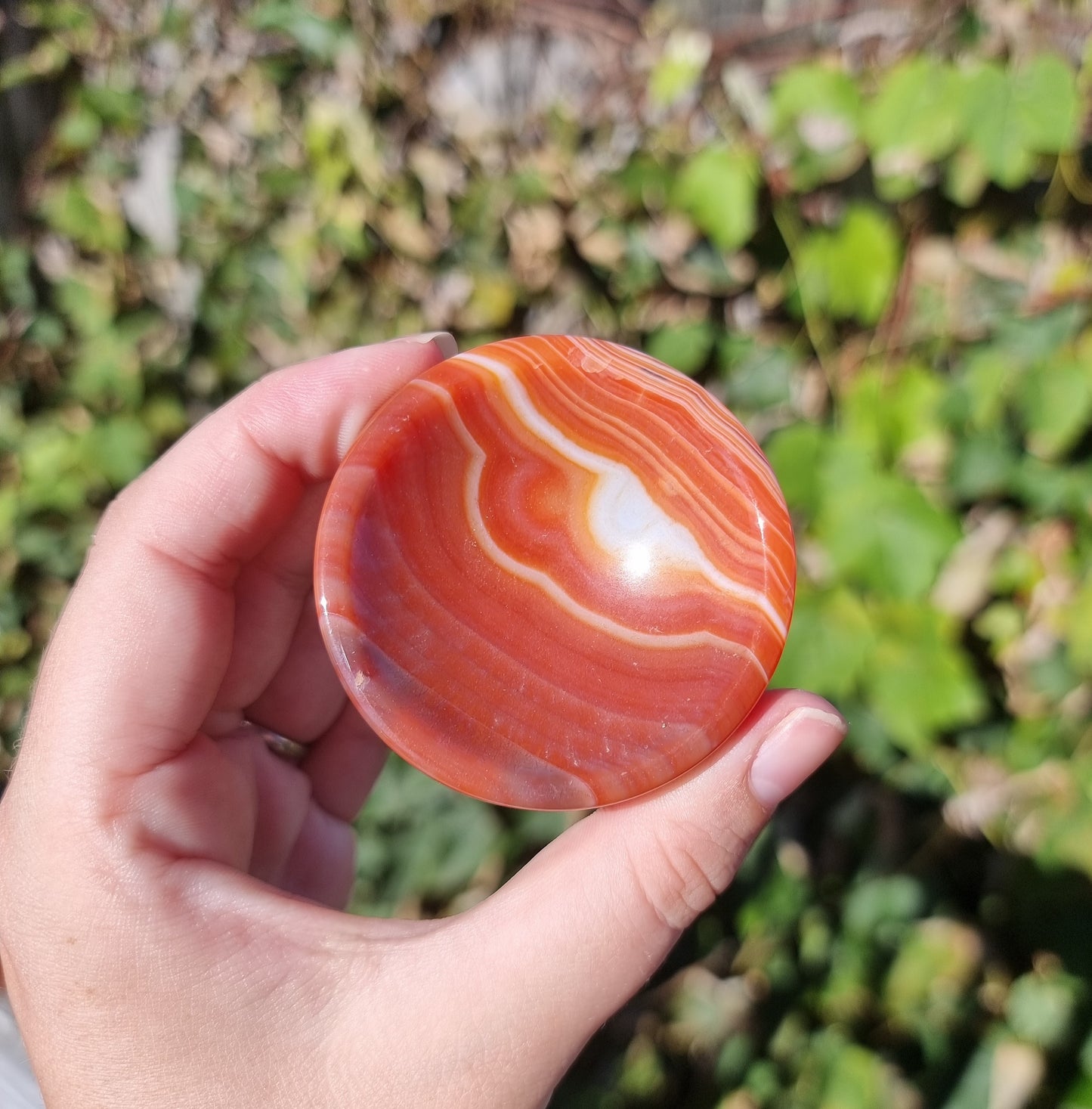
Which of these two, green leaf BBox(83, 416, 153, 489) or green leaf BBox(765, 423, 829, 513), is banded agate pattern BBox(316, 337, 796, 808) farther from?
green leaf BBox(83, 416, 153, 489)

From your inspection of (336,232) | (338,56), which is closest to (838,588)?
(336,232)

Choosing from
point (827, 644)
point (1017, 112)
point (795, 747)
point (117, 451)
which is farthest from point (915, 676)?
point (117, 451)

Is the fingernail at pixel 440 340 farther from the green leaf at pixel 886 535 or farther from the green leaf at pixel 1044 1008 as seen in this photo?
the green leaf at pixel 1044 1008

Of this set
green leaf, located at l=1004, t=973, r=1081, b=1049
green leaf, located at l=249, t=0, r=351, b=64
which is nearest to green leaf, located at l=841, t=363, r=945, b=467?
green leaf, located at l=1004, t=973, r=1081, b=1049

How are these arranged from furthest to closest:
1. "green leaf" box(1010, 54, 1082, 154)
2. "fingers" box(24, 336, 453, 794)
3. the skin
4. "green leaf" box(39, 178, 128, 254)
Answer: "green leaf" box(39, 178, 128, 254)
"green leaf" box(1010, 54, 1082, 154)
"fingers" box(24, 336, 453, 794)
the skin

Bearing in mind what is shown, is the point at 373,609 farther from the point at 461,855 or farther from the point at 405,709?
the point at 461,855

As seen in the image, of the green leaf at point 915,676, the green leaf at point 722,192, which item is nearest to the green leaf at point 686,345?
the green leaf at point 722,192

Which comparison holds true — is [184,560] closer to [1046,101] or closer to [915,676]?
[915,676]
